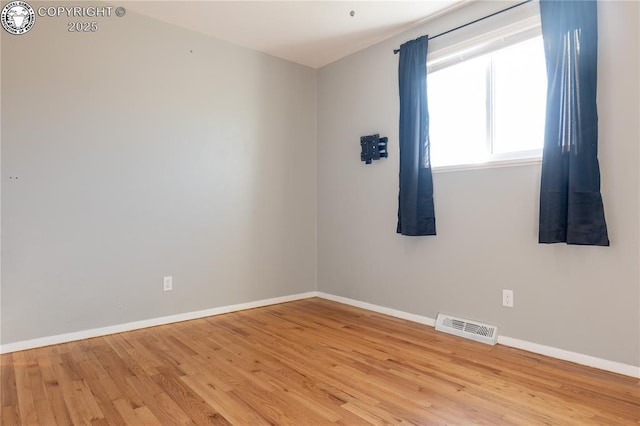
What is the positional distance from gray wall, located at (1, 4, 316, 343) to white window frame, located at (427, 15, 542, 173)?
161 centimetres

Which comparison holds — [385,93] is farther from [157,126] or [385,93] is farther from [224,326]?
[224,326]

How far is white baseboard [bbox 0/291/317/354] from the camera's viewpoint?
2642 millimetres

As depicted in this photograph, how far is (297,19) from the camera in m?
3.20

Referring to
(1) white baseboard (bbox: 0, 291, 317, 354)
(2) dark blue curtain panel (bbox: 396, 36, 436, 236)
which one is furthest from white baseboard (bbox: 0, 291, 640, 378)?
(2) dark blue curtain panel (bbox: 396, 36, 436, 236)

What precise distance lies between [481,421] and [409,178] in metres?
1.90

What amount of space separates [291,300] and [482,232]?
208 centimetres

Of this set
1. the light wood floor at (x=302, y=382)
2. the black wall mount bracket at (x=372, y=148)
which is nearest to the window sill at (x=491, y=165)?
the black wall mount bracket at (x=372, y=148)

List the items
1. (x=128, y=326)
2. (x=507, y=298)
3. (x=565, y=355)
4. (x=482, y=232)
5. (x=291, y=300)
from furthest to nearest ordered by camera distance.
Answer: (x=291, y=300) → (x=128, y=326) → (x=482, y=232) → (x=507, y=298) → (x=565, y=355)

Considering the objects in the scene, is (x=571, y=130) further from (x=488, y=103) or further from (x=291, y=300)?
(x=291, y=300)

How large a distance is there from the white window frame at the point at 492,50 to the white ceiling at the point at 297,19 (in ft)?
1.05

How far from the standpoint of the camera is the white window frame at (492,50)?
2.57 metres

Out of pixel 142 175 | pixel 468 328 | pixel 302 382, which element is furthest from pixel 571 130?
pixel 142 175

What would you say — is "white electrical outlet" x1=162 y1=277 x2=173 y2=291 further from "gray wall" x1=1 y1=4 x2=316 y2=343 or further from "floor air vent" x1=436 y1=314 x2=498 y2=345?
"floor air vent" x1=436 y1=314 x2=498 y2=345

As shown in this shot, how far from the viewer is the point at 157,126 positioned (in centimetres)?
323
